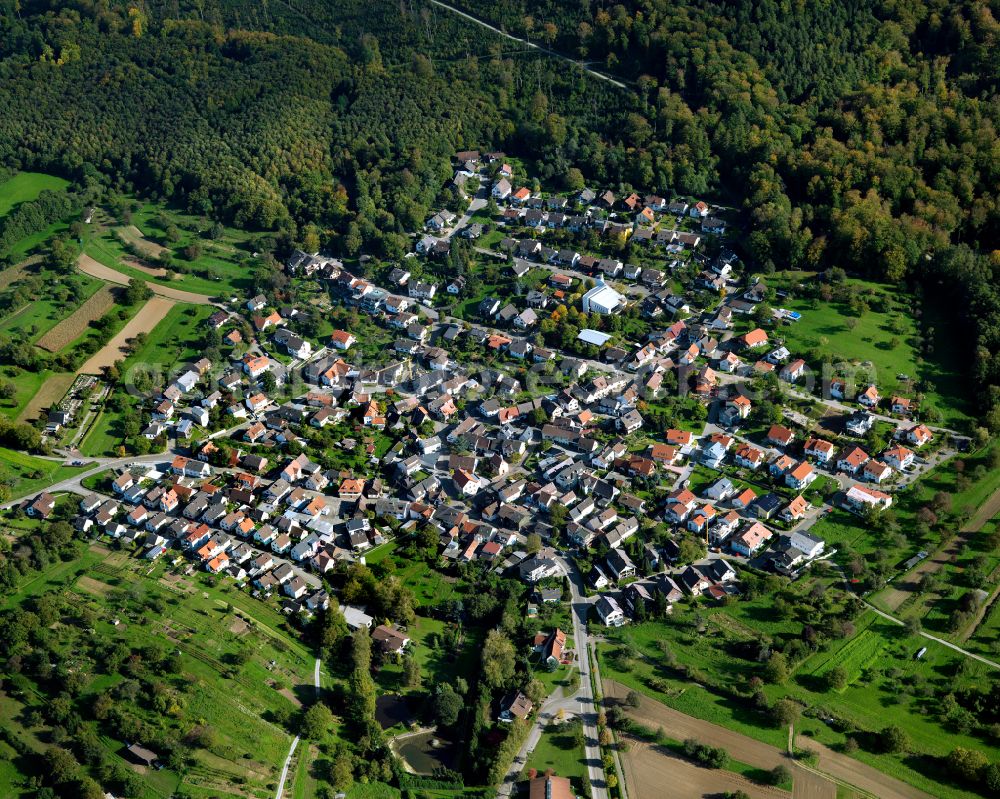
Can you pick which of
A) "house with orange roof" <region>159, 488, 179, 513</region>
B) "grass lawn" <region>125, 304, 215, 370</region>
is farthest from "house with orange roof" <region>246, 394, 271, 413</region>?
"house with orange roof" <region>159, 488, 179, 513</region>

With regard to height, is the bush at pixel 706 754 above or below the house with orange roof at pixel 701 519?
below

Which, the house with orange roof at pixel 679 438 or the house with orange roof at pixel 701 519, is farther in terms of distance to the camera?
the house with orange roof at pixel 679 438

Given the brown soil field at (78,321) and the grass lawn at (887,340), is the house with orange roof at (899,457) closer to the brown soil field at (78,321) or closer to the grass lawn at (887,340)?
the grass lawn at (887,340)

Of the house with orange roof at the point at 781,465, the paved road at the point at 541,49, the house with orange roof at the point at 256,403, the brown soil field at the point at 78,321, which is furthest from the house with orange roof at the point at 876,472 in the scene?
the brown soil field at the point at 78,321

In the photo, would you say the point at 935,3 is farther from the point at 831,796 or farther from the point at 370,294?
the point at 831,796

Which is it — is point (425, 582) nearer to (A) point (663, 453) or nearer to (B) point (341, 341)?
(A) point (663, 453)

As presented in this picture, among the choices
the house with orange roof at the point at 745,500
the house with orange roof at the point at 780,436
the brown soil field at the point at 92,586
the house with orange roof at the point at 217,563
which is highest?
the house with orange roof at the point at 780,436

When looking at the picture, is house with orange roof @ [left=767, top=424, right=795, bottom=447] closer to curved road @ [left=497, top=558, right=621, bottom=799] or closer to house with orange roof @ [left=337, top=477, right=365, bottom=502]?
curved road @ [left=497, top=558, right=621, bottom=799]
